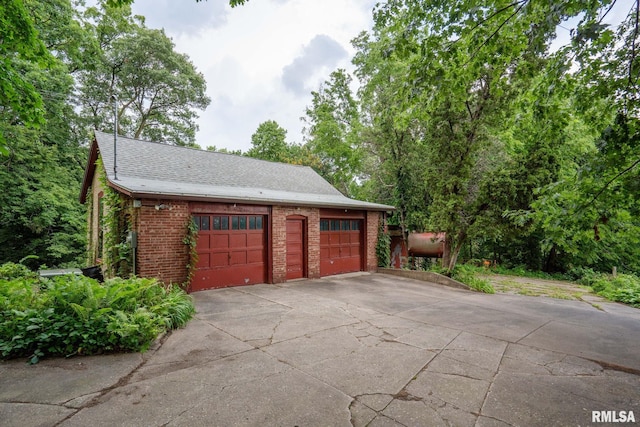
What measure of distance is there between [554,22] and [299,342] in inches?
205

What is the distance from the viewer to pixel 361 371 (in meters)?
3.57

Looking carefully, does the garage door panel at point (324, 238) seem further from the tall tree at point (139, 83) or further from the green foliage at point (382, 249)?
the tall tree at point (139, 83)

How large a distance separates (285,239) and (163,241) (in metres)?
3.58

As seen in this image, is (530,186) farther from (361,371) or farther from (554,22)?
(361,371)

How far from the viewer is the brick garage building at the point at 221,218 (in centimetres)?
723

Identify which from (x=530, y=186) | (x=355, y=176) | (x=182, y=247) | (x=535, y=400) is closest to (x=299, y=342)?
(x=535, y=400)

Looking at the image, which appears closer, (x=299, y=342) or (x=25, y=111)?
(x=299, y=342)

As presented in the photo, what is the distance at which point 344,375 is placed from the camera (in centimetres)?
346

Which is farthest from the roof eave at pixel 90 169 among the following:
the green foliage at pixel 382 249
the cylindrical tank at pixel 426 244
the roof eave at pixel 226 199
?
the cylindrical tank at pixel 426 244

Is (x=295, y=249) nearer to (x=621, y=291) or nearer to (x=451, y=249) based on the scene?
(x=451, y=249)

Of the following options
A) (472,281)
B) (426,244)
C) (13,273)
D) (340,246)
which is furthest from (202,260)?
(426,244)

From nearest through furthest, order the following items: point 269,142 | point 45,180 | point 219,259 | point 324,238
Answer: point 219,259, point 324,238, point 45,180, point 269,142

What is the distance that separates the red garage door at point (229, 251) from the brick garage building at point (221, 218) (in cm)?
3

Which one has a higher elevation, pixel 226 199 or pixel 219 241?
pixel 226 199
